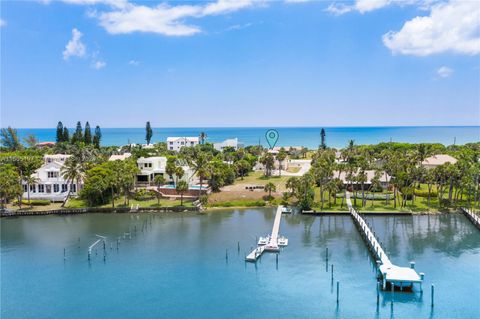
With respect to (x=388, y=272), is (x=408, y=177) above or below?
above

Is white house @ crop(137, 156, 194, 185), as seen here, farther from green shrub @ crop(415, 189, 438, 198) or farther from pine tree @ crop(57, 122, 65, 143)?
pine tree @ crop(57, 122, 65, 143)

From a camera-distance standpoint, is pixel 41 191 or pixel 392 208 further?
pixel 41 191

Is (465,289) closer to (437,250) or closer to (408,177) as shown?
(437,250)

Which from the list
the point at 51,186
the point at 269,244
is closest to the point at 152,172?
the point at 51,186

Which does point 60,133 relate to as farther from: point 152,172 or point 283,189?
point 283,189

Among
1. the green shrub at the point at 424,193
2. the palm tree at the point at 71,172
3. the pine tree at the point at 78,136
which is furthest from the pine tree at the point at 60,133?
the green shrub at the point at 424,193

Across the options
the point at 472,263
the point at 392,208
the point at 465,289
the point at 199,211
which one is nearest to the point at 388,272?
the point at 465,289
